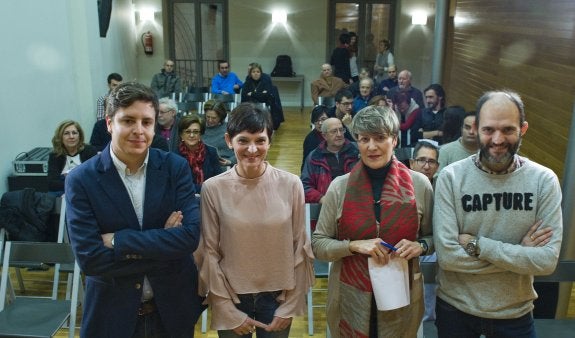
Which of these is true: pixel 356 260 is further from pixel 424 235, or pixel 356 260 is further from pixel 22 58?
pixel 22 58

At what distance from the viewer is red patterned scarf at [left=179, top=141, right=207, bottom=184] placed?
12.7ft

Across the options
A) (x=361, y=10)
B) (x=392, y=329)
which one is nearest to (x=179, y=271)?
(x=392, y=329)

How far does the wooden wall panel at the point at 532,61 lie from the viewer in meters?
4.20

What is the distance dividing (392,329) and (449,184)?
0.59 m

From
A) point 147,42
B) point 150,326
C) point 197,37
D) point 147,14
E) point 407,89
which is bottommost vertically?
point 150,326

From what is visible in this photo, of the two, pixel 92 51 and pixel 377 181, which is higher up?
pixel 92 51

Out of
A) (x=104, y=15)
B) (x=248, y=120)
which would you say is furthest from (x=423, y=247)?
(x=104, y=15)

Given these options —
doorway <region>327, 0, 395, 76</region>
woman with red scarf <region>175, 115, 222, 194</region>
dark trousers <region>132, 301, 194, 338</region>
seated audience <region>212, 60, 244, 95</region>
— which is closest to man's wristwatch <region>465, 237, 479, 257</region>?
dark trousers <region>132, 301, 194, 338</region>

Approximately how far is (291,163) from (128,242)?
18.4ft

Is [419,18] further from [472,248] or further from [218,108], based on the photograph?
[472,248]

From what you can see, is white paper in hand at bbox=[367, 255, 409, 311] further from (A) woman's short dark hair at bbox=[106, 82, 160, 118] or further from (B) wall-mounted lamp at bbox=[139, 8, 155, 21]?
(B) wall-mounted lamp at bbox=[139, 8, 155, 21]

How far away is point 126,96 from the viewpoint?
1.63 m

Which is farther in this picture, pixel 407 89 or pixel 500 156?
pixel 407 89

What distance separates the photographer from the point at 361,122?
5.85 feet
